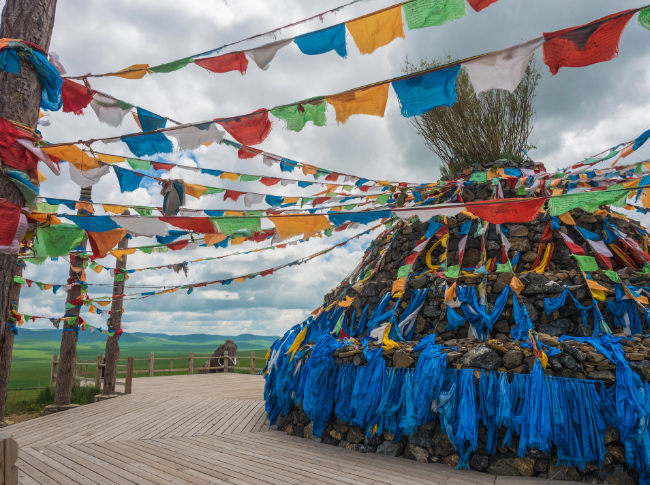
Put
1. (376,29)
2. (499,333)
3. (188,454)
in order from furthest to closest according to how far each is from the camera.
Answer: (499,333) → (188,454) → (376,29)

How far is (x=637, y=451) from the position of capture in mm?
4902

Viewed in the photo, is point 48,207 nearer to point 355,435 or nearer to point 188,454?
point 188,454

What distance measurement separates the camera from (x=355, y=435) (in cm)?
649

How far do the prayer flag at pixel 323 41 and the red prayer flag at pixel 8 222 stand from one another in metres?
3.08

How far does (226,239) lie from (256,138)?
3.80 m

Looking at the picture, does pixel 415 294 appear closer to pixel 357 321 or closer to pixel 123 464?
pixel 357 321

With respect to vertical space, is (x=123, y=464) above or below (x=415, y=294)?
below

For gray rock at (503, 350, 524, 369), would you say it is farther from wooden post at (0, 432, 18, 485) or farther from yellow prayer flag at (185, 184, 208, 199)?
wooden post at (0, 432, 18, 485)

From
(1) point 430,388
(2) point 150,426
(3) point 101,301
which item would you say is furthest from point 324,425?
(3) point 101,301

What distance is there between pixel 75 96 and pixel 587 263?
28.5ft

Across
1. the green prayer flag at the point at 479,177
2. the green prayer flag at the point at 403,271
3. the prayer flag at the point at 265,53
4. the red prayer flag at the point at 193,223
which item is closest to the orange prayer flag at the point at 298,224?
the red prayer flag at the point at 193,223

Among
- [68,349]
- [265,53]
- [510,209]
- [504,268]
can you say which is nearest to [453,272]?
[504,268]

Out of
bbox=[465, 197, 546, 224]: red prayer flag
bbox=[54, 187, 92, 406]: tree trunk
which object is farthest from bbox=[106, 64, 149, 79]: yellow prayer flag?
bbox=[54, 187, 92, 406]: tree trunk

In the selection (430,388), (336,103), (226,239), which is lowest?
(430,388)
